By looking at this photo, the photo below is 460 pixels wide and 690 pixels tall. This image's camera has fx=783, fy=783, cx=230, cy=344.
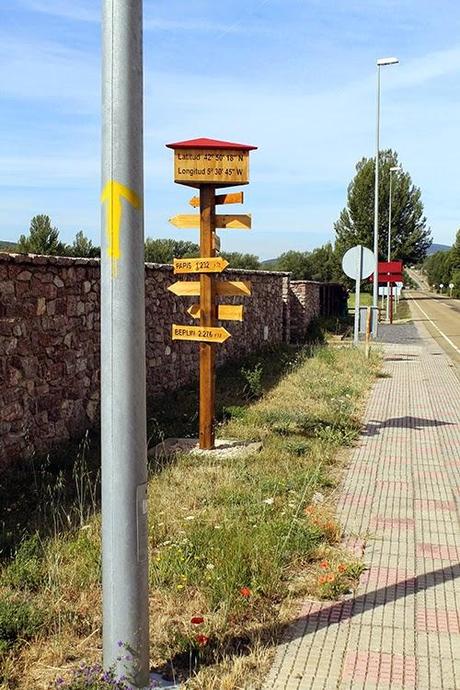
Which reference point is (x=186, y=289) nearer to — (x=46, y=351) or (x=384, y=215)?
(x=46, y=351)

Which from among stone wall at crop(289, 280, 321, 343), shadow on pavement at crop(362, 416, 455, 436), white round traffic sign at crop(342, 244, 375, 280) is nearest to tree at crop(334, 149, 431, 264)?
stone wall at crop(289, 280, 321, 343)

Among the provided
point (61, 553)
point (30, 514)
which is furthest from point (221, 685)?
point (30, 514)

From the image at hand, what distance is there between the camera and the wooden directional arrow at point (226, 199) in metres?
7.95

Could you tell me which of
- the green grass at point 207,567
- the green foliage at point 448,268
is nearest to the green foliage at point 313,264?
the green foliage at point 448,268

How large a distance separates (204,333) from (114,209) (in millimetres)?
4952

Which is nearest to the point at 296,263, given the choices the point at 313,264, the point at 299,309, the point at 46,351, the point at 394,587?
the point at 313,264

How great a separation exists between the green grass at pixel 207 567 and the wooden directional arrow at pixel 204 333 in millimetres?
1231

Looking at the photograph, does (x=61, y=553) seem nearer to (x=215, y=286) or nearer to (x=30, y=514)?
(x=30, y=514)

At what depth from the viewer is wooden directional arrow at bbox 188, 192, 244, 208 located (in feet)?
26.1

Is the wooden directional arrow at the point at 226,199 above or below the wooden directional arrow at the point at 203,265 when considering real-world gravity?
above

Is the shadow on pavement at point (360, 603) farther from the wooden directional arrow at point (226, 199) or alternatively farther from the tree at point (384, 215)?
the tree at point (384, 215)

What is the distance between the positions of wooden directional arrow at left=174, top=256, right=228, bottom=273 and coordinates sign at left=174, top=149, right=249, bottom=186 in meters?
0.79

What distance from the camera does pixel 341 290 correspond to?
3562 centimetres

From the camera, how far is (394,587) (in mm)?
4562
